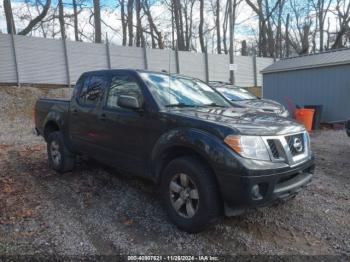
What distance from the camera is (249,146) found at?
10.4ft

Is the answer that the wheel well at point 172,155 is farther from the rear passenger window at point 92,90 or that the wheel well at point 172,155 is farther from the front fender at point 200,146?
Answer: the rear passenger window at point 92,90

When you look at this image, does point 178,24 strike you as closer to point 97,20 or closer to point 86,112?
point 97,20

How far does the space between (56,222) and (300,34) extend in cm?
3819

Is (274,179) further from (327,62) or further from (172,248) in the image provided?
(327,62)

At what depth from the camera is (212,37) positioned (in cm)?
3600

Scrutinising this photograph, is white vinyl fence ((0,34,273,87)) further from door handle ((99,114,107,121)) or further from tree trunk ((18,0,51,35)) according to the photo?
door handle ((99,114,107,121))

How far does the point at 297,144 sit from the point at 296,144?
3 centimetres

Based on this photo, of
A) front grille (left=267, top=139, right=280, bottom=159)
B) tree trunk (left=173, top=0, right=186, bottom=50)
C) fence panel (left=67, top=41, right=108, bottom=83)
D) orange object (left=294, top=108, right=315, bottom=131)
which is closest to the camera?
front grille (left=267, top=139, right=280, bottom=159)

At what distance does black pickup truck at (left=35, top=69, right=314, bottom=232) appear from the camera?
3.18m

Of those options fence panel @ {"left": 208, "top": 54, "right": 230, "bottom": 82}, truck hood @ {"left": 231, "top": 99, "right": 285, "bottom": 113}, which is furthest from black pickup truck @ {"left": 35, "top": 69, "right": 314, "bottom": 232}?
fence panel @ {"left": 208, "top": 54, "right": 230, "bottom": 82}

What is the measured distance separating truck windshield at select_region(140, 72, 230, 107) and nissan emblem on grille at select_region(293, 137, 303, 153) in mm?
1253

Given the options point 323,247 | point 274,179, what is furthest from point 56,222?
point 323,247

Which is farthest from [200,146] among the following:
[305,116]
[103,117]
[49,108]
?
[305,116]

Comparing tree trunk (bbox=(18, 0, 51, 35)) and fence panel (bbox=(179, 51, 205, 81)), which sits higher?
tree trunk (bbox=(18, 0, 51, 35))
